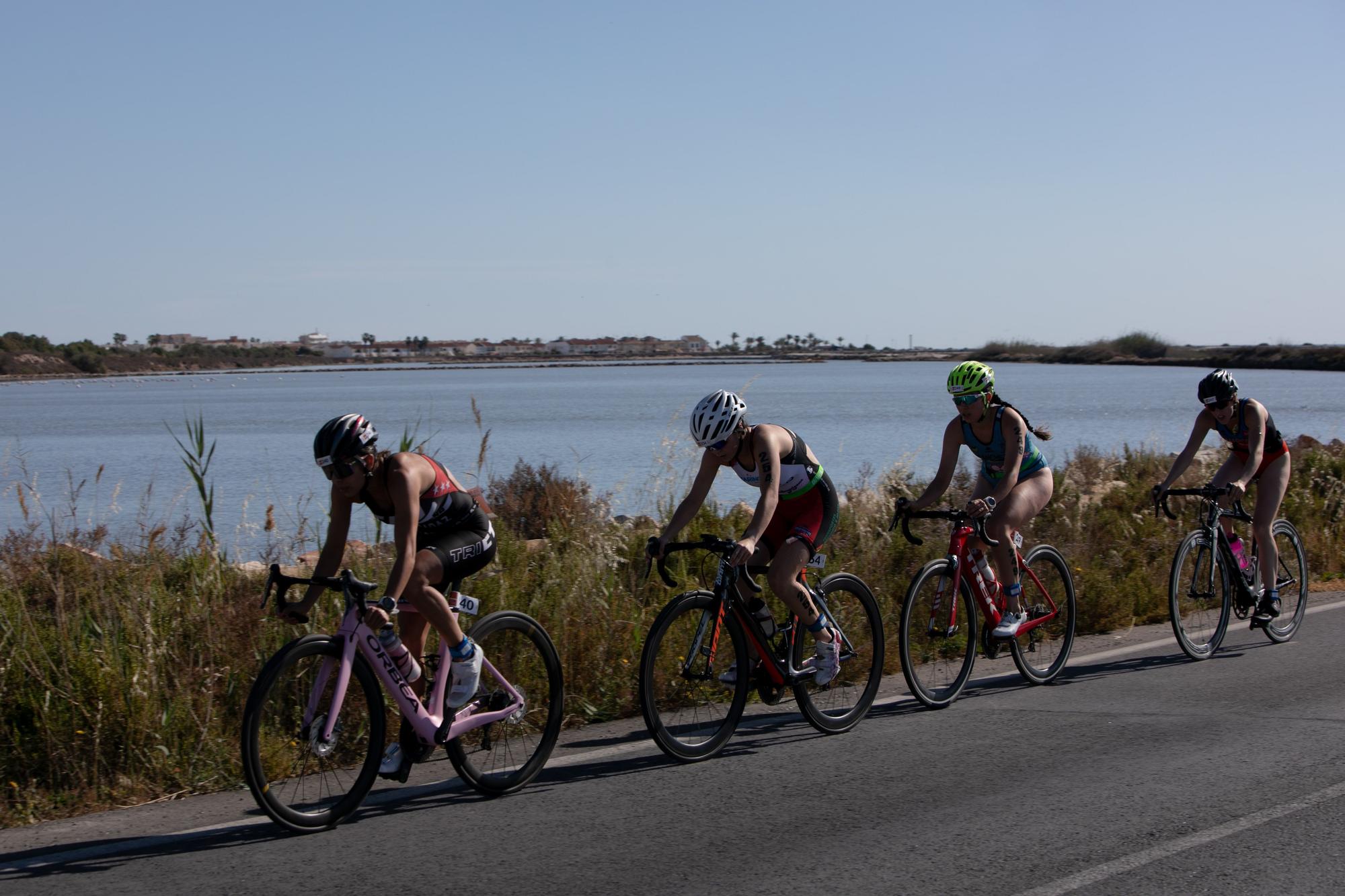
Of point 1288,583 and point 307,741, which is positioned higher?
point 307,741

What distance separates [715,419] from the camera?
677cm

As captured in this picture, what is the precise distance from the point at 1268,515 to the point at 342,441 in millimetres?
7795

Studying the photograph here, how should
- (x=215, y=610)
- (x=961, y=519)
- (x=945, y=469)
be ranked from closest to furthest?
(x=215, y=610)
(x=961, y=519)
(x=945, y=469)

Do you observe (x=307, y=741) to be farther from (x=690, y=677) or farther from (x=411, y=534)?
(x=690, y=677)

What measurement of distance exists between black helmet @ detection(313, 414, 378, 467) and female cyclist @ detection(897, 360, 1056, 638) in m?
4.03

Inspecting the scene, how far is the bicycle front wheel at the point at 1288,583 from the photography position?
10.1 metres

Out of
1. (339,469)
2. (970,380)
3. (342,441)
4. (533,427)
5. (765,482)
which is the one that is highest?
(970,380)

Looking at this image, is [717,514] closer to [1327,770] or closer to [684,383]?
[1327,770]

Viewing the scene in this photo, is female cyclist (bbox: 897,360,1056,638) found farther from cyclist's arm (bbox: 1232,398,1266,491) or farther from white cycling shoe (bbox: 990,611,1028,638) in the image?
cyclist's arm (bbox: 1232,398,1266,491)

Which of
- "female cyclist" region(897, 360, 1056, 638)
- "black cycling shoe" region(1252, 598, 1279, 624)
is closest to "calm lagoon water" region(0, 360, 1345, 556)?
"female cyclist" region(897, 360, 1056, 638)

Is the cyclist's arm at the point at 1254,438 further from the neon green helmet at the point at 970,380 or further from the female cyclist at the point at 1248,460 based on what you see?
the neon green helmet at the point at 970,380

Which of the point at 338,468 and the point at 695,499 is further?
the point at 695,499

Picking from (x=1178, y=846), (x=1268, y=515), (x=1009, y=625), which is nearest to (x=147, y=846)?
(x=1178, y=846)

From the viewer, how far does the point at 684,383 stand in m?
109
